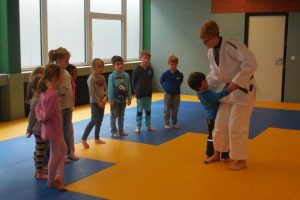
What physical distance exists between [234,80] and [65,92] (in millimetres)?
1786

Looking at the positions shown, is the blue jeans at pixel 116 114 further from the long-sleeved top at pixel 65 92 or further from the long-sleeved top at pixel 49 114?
the long-sleeved top at pixel 49 114

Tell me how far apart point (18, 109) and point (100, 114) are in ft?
8.35

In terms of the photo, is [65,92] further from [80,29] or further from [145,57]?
[80,29]

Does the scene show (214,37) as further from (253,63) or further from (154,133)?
(154,133)

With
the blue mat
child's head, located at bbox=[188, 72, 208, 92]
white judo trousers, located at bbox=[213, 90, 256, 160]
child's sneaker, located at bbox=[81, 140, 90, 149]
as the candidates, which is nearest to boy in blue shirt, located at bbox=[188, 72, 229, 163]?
child's head, located at bbox=[188, 72, 208, 92]

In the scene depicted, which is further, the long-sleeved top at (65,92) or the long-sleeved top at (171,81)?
the long-sleeved top at (171,81)

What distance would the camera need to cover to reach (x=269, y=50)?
9625 millimetres

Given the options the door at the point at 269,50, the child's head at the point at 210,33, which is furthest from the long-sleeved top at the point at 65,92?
the door at the point at 269,50

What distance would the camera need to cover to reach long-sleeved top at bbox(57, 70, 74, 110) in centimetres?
438

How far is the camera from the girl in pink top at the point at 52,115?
3.62m

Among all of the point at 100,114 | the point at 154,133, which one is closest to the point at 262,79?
the point at 154,133

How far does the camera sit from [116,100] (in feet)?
19.0

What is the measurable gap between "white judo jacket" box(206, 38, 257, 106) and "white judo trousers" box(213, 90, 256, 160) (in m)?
0.08

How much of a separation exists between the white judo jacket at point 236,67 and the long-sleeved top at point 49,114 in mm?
1719
